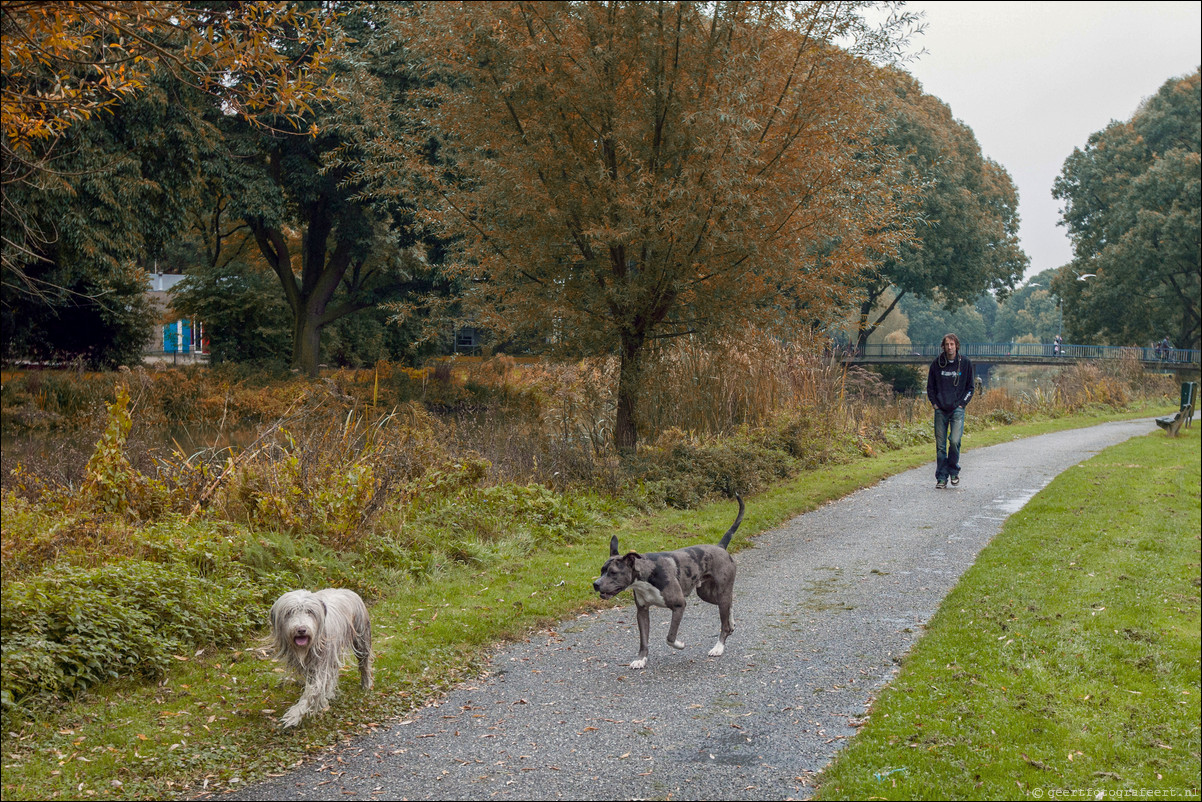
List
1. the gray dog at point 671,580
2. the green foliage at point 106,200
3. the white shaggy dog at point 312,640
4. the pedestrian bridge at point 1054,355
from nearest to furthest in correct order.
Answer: the white shaggy dog at point 312,640 → the gray dog at point 671,580 → the green foliage at point 106,200 → the pedestrian bridge at point 1054,355

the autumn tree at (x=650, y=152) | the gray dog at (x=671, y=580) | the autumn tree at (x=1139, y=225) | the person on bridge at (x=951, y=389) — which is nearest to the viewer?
the gray dog at (x=671, y=580)

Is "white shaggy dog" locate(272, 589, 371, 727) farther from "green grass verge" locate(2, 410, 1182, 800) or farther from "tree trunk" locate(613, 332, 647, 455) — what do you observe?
"tree trunk" locate(613, 332, 647, 455)

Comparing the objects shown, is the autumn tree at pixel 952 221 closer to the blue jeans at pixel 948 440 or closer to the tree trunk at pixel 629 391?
the blue jeans at pixel 948 440

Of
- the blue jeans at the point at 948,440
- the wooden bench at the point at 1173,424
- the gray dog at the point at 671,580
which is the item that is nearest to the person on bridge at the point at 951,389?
the blue jeans at the point at 948,440

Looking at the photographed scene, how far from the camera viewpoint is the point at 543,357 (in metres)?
13.6

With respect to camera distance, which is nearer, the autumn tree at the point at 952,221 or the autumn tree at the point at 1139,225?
the autumn tree at the point at 1139,225

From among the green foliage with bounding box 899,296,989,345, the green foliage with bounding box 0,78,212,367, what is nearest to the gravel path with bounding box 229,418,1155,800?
the green foliage with bounding box 0,78,212,367

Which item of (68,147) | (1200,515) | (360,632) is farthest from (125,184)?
(1200,515)

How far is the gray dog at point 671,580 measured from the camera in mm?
5523

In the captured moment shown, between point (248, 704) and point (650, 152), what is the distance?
8.53 meters

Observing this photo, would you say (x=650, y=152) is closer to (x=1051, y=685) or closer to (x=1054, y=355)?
(x=1051, y=685)

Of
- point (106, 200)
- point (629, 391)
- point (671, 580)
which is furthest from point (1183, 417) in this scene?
point (106, 200)

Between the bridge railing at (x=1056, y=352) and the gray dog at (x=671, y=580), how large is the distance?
31.5m

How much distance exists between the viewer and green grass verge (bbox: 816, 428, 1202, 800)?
4258 millimetres
